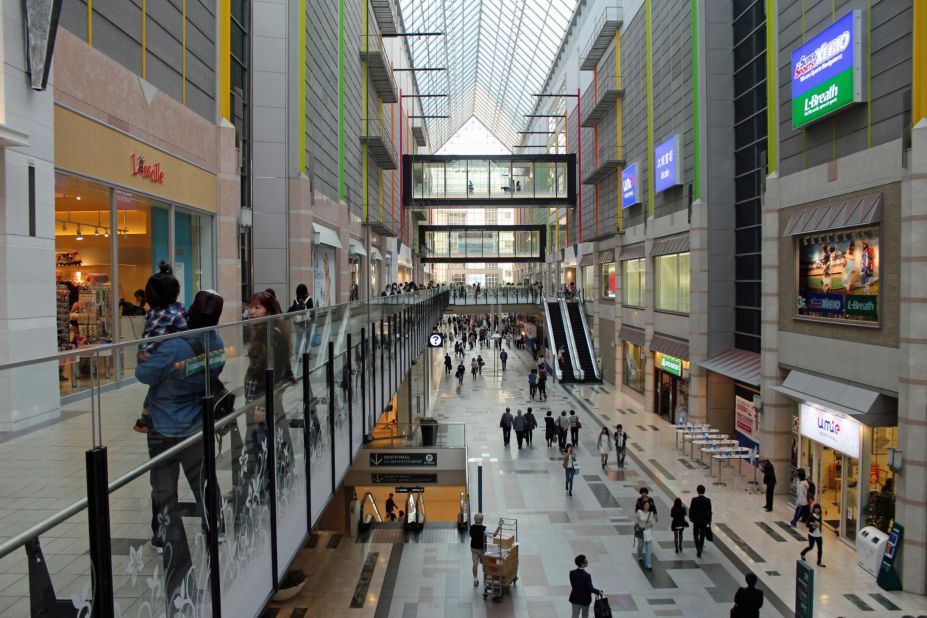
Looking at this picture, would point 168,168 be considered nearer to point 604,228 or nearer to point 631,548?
point 631,548

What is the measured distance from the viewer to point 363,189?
3081 centimetres

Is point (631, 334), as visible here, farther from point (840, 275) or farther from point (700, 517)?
point (700, 517)

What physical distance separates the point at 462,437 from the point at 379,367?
587 centimetres

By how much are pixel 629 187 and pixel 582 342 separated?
39.1ft

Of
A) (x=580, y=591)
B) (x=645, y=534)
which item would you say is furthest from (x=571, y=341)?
(x=580, y=591)

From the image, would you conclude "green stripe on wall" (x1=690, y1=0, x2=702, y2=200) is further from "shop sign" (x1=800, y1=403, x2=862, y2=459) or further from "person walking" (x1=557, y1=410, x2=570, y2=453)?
"shop sign" (x1=800, y1=403, x2=862, y2=459)

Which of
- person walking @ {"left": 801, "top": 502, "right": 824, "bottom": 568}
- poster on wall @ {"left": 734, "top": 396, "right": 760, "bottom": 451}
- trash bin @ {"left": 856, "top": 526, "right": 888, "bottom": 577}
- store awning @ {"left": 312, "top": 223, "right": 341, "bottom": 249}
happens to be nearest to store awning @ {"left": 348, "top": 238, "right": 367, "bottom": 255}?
store awning @ {"left": 312, "top": 223, "right": 341, "bottom": 249}

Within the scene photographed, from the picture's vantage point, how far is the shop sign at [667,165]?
23.8 metres

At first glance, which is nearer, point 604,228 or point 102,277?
point 102,277

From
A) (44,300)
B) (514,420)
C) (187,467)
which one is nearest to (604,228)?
(514,420)

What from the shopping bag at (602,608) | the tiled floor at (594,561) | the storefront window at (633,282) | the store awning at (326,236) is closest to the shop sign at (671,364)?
the storefront window at (633,282)

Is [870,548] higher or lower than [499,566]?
higher

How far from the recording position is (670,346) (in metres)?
25.6

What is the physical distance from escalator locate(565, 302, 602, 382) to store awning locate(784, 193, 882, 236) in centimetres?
2210
